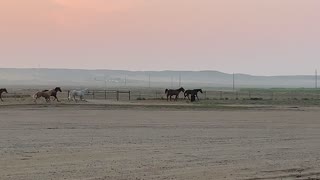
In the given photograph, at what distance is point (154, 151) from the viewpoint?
1800cm

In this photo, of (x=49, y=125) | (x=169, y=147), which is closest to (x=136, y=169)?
(x=169, y=147)

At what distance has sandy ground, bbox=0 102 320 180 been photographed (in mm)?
13758

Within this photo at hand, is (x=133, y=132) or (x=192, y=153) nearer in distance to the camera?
(x=192, y=153)

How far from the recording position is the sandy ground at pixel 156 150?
542 inches

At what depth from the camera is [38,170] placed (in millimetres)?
13836

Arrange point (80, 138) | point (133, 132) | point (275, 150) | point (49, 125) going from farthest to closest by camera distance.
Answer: point (49, 125)
point (133, 132)
point (80, 138)
point (275, 150)

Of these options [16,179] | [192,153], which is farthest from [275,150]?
[16,179]

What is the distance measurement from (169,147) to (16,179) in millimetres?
7454

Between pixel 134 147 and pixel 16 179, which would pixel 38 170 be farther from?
pixel 134 147

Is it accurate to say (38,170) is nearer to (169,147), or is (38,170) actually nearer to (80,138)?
(169,147)

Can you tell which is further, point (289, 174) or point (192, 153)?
point (192, 153)

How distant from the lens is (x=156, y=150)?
1827 cm

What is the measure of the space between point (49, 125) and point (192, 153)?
475 inches

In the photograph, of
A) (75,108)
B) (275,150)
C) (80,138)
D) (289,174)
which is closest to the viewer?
(289,174)
